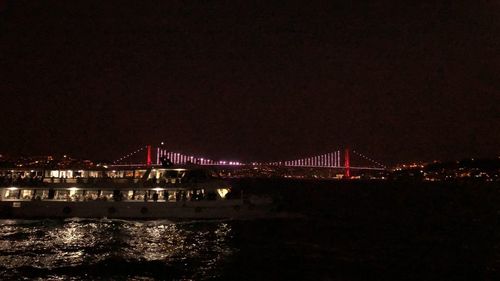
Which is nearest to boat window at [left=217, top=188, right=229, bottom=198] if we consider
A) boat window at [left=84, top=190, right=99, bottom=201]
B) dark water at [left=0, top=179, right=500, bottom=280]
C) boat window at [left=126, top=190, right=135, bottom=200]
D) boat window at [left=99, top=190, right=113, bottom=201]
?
dark water at [left=0, top=179, right=500, bottom=280]

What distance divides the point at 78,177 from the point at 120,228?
7.55 metres

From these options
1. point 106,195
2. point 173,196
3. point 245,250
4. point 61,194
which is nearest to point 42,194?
point 61,194

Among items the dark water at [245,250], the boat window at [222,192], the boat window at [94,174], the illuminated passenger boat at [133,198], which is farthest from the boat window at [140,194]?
the boat window at [222,192]

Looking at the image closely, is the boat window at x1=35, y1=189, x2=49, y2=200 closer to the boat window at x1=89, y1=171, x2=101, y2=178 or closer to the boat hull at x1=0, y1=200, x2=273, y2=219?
the boat hull at x1=0, y1=200, x2=273, y2=219

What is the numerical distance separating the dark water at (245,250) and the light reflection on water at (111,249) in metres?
0.04

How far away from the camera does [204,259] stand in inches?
1020

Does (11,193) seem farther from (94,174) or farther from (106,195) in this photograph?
Result: (106,195)

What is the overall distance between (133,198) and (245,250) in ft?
45.0

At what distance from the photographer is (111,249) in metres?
28.0

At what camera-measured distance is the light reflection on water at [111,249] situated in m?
22.4

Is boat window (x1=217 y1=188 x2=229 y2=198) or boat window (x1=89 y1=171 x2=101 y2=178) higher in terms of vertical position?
boat window (x1=89 y1=171 x2=101 y2=178)

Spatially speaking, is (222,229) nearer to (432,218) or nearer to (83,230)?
(83,230)

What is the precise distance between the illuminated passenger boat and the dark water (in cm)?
97

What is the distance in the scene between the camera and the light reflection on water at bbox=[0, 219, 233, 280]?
2239cm
